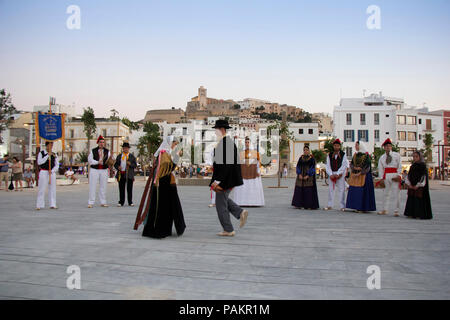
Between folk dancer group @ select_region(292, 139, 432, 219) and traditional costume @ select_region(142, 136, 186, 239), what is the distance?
17.1 ft

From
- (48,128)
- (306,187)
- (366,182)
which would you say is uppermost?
(48,128)

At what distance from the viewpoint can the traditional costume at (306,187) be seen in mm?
10109

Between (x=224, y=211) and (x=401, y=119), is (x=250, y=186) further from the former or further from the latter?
(x=401, y=119)

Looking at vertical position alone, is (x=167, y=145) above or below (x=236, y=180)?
above

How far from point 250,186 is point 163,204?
494 cm

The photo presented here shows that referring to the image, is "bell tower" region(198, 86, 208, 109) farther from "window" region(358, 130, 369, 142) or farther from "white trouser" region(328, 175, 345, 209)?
"white trouser" region(328, 175, 345, 209)

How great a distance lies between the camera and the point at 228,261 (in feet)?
13.7

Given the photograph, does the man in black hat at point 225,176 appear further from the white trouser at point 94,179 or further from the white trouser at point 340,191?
the white trouser at point 94,179

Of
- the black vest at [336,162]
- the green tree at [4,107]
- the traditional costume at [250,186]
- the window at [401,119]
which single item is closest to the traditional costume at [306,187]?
the black vest at [336,162]

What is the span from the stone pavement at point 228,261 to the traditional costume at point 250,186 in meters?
3.30

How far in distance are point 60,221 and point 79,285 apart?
182 inches

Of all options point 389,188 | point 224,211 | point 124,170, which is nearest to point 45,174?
point 124,170

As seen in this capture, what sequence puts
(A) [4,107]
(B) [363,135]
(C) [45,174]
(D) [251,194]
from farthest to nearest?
1. (B) [363,135]
2. (A) [4,107]
3. (D) [251,194]
4. (C) [45,174]
